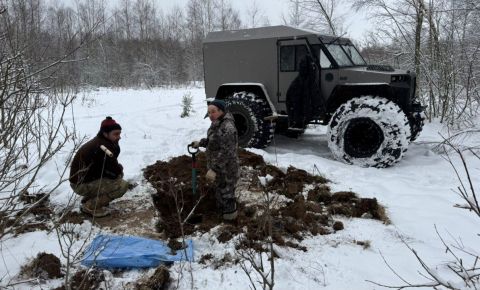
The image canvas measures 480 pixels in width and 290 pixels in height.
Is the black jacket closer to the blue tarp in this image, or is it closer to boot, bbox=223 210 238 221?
the blue tarp

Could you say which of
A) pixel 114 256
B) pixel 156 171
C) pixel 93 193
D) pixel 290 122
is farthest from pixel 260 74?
pixel 114 256

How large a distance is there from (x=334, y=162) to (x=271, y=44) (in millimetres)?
2421

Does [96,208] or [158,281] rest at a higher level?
[96,208]

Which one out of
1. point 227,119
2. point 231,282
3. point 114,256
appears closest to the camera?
point 231,282

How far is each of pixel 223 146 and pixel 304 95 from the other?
2823 mm

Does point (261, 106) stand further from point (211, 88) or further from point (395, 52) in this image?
point (395, 52)

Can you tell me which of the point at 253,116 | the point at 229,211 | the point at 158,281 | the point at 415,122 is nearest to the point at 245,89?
the point at 253,116

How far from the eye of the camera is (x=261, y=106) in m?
7.18

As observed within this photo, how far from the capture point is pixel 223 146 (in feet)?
14.4

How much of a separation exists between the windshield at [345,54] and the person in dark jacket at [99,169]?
408cm

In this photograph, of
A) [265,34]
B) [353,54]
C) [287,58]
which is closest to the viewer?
[287,58]

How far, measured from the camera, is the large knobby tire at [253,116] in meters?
7.07

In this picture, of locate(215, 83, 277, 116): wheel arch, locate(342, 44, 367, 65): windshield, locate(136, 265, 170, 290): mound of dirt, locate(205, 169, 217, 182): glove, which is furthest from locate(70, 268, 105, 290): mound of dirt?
locate(342, 44, 367, 65): windshield

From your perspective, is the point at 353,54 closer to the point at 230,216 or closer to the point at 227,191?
the point at 227,191
